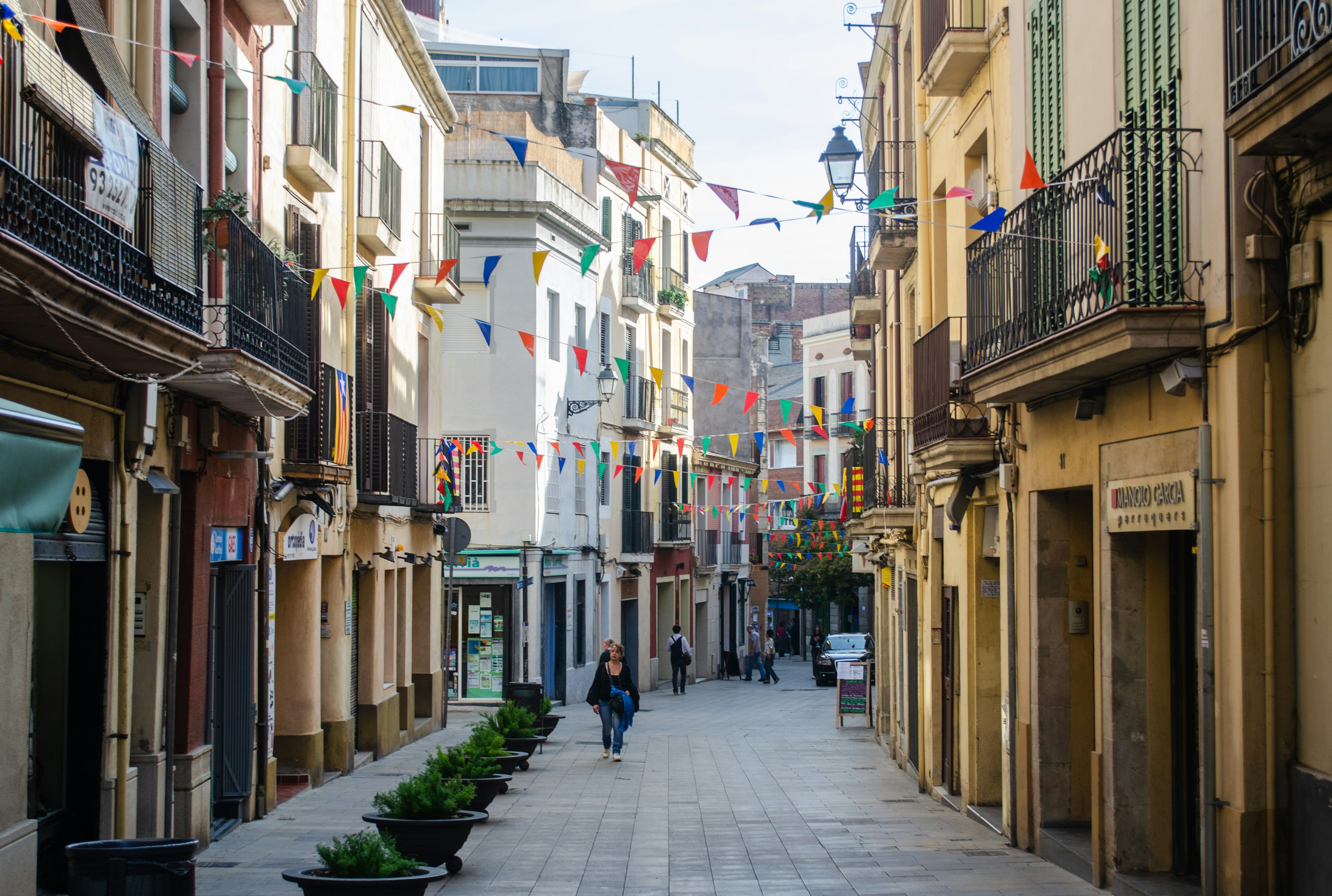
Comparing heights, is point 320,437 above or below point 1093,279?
below

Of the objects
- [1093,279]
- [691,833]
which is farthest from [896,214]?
[1093,279]

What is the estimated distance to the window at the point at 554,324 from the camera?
111ft

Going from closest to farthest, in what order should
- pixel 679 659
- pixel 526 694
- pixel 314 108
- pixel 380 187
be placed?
pixel 314 108
pixel 380 187
pixel 526 694
pixel 679 659

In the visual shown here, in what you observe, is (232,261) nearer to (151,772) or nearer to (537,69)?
(151,772)

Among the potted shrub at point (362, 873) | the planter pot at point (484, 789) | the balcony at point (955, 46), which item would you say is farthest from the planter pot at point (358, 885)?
the balcony at point (955, 46)

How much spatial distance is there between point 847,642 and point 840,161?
25.1 m

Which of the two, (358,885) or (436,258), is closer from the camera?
(358,885)

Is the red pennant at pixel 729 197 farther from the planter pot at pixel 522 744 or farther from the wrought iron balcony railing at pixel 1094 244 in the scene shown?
the planter pot at pixel 522 744

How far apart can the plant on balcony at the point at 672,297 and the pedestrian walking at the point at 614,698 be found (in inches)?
932

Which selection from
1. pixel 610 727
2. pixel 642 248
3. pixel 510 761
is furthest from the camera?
pixel 610 727

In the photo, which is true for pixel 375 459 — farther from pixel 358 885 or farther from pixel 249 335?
pixel 358 885

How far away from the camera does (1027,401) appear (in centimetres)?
1229

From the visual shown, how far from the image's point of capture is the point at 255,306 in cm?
1300

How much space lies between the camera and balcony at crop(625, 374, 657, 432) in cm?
3913
